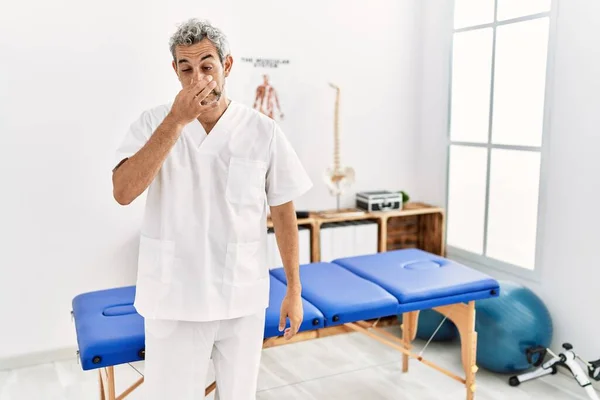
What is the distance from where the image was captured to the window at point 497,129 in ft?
10.7

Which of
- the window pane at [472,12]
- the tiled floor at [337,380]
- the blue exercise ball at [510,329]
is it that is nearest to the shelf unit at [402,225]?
the tiled floor at [337,380]

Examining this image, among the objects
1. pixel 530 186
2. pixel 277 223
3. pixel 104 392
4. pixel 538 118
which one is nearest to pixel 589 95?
pixel 538 118

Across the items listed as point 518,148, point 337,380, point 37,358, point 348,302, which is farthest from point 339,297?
point 37,358

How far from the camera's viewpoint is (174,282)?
66.4 inches

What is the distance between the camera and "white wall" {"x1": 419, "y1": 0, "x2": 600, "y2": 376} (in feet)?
9.57

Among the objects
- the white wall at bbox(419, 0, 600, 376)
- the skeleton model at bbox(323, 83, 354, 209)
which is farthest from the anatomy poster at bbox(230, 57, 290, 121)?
the white wall at bbox(419, 0, 600, 376)

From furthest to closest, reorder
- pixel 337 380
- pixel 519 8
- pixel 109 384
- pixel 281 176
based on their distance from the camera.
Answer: pixel 519 8 → pixel 337 380 → pixel 109 384 → pixel 281 176

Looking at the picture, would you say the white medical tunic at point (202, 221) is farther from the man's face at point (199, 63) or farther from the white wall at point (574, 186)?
the white wall at point (574, 186)

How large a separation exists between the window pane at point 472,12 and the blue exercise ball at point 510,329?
159cm

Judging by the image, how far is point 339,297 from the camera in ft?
8.11

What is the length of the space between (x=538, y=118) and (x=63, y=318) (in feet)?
9.12

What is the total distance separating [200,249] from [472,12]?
2696 mm

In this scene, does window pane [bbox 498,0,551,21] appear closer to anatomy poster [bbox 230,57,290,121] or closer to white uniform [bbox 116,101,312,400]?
anatomy poster [bbox 230,57,290,121]

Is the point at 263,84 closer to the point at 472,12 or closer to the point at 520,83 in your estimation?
the point at 472,12
